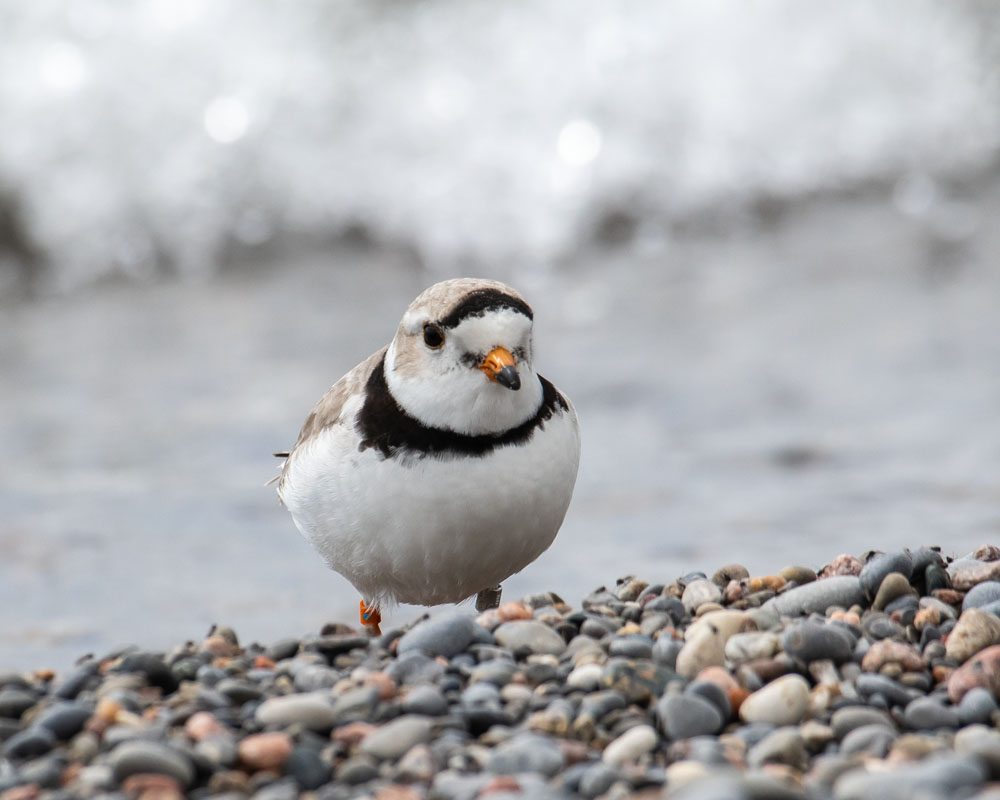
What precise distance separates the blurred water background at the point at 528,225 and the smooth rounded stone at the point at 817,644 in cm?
385

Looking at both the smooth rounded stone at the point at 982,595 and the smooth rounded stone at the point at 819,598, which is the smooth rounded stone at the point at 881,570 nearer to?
the smooth rounded stone at the point at 819,598

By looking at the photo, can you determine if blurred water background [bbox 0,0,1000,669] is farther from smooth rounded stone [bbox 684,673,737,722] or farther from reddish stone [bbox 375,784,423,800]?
reddish stone [bbox 375,784,423,800]

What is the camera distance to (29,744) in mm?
2473

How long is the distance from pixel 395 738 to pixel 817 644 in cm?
98

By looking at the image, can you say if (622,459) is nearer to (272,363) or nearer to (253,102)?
(272,363)

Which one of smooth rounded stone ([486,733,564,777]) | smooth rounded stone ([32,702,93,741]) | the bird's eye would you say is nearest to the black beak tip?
the bird's eye

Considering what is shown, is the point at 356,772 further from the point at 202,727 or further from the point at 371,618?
the point at 371,618

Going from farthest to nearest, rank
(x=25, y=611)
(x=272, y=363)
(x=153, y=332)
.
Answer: (x=153, y=332) < (x=272, y=363) < (x=25, y=611)

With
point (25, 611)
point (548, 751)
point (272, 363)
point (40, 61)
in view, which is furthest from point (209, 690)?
point (40, 61)

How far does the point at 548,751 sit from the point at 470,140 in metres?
8.59

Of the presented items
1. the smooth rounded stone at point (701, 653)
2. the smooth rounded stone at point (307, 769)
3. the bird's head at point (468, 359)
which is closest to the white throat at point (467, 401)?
the bird's head at point (468, 359)

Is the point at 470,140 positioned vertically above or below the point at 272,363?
above

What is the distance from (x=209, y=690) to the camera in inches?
108

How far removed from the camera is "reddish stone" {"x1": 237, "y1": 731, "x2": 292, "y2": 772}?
2.36 metres
